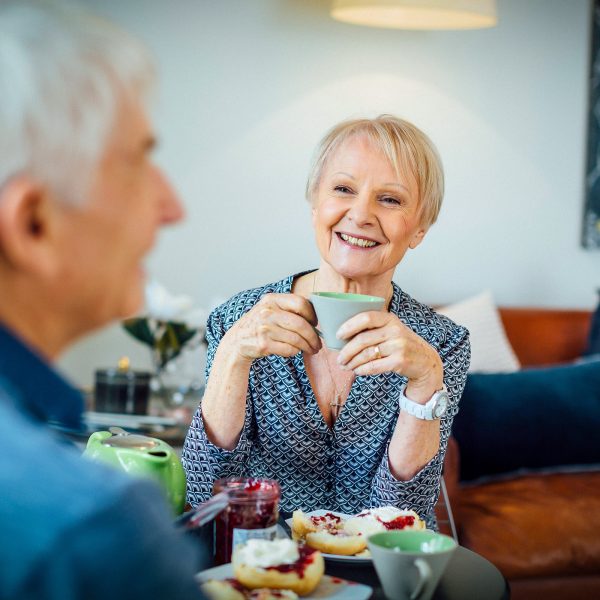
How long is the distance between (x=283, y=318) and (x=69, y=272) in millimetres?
841

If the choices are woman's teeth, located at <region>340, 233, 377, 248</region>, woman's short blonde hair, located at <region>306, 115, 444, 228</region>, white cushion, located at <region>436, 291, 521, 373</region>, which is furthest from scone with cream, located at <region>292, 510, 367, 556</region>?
white cushion, located at <region>436, 291, 521, 373</region>

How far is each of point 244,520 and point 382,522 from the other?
8.4 inches

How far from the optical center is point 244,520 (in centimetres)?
128

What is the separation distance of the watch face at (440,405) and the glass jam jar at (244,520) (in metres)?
0.48

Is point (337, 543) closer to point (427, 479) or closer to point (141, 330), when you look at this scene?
point (427, 479)

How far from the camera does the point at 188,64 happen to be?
3836mm

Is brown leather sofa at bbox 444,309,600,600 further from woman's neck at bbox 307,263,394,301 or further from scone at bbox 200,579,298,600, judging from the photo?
scone at bbox 200,579,298,600

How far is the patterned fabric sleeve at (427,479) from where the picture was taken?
173 centimetres

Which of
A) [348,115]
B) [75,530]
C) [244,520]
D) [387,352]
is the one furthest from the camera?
[348,115]

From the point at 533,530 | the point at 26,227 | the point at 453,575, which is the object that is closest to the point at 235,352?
the point at 453,575

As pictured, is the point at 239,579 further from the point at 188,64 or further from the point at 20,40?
the point at 188,64

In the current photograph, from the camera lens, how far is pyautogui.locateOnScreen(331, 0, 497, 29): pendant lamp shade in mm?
3236

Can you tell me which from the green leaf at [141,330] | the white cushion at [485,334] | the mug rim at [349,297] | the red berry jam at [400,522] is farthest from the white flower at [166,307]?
the red berry jam at [400,522]

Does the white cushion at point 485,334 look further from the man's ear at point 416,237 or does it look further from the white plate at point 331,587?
the white plate at point 331,587
